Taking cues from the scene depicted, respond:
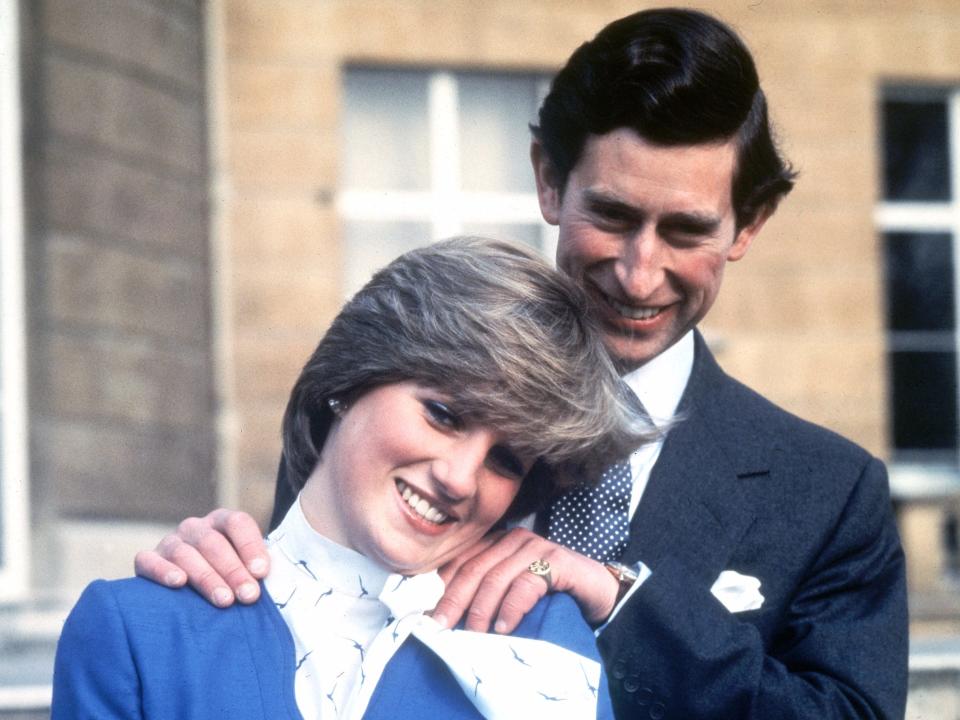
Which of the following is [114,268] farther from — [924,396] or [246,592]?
[246,592]

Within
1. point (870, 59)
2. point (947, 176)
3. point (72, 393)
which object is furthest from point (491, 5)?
point (72, 393)

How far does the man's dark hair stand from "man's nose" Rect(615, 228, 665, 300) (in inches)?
5.8

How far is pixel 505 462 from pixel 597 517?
30 cm

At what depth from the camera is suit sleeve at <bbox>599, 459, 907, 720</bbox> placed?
220 centimetres

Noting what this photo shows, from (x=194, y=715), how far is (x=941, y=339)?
703 centimetres

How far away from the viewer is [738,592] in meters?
2.39

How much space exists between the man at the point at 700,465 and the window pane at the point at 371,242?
5394mm

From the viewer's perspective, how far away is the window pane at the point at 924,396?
27.6 ft

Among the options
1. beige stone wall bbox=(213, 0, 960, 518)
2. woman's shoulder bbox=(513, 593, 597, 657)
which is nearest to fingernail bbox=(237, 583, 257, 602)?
woman's shoulder bbox=(513, 593, 597, 657)

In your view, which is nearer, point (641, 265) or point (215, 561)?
point (215, 561)

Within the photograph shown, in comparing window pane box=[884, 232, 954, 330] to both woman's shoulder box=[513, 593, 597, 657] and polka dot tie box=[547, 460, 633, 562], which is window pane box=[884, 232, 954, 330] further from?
woman's shoulder box=[513, 593, 597, 657]

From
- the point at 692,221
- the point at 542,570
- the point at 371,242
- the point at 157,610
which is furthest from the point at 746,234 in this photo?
the point at 371,242

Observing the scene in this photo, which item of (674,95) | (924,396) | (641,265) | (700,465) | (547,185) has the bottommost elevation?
(924,396)

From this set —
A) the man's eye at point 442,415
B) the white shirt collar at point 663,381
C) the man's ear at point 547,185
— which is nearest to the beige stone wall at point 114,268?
the man's ear at point 547,185
